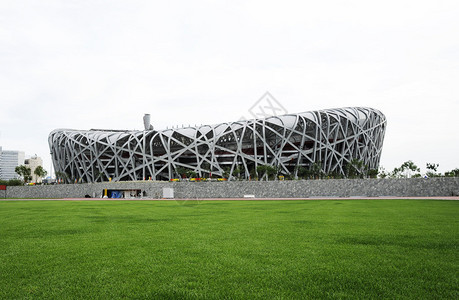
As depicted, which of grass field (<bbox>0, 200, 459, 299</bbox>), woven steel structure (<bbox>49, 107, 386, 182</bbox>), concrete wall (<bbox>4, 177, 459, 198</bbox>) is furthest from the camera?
woven steel structure (<bbox>49, 107, 386, 182</bbox>)

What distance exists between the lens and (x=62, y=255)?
587 centimetres

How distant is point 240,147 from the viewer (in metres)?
58.1

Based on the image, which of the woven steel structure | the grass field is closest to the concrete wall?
the woven steel structure

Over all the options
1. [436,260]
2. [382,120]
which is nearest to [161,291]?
[436,260]

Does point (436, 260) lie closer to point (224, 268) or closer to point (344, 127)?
point (224, 268)

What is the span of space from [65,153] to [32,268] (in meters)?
77.6

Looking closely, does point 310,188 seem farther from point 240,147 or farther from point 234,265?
point 234,265

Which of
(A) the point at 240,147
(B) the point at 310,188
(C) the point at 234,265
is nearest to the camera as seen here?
(C) the point at 234,265

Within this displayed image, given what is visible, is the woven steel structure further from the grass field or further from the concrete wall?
the grass field

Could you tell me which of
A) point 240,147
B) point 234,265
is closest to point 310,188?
point 240,147

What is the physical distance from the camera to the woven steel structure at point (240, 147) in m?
57.7

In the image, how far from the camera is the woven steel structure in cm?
5772

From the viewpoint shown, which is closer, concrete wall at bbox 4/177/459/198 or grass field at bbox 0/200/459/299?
grass field at bbox 0/200/459/299

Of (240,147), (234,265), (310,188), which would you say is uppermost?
(240,147)
